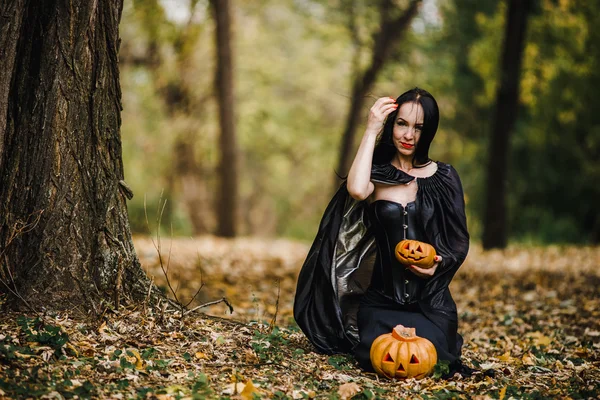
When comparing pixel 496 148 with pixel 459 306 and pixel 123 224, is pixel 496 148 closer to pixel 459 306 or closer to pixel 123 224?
pixel 459 306

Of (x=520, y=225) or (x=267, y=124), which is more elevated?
(x=267, y=124)

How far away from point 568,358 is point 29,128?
14.4 ft

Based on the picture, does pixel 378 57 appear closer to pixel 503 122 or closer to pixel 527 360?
pixel 503 122

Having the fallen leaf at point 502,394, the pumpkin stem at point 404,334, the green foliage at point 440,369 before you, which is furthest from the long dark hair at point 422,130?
the fallen leaf at point 502,394

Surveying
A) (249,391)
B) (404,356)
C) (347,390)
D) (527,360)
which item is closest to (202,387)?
(249,391)

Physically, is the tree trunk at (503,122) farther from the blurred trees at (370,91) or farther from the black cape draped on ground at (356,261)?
the black cape draped on ground at (356,261)

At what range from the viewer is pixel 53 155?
428 centimetres

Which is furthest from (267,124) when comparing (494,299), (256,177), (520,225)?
(494,299)

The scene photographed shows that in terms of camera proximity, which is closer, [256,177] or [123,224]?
[123,224]

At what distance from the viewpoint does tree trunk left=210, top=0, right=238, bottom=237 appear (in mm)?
14784

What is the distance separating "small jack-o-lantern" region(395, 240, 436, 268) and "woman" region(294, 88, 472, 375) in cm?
7

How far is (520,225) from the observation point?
18.6 m

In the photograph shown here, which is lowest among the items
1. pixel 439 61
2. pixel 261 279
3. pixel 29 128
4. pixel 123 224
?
pixel 261 279

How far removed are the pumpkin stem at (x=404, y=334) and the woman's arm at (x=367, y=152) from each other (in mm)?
917
